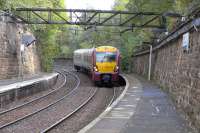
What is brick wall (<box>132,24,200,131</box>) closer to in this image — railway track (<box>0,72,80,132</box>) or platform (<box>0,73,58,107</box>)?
railway track (<box>0,72,80,132</box>)

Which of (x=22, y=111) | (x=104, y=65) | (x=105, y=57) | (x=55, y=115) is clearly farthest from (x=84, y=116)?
(x=105, y=57)

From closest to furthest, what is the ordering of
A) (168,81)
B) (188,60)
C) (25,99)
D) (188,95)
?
(188,95) → (188,60) → (168,81) → (25,99)

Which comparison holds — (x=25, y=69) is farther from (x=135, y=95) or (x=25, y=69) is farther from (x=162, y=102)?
(x=162, y=102)

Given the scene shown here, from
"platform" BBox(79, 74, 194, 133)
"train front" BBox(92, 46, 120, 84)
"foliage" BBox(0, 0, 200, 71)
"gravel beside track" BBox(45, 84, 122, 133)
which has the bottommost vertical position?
"gravel beside track" BBox(45, 84, 122, 133)

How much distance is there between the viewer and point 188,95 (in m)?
16.6

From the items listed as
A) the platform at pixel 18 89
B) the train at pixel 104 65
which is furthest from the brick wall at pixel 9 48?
the train at pixel 104 65

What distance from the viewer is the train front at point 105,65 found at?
3922cm

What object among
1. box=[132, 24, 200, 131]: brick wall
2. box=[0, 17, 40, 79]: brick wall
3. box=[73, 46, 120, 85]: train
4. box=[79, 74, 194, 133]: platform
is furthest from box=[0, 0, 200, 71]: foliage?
box=[79, 74, 194, 133]: platform

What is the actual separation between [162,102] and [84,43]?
73778 mm

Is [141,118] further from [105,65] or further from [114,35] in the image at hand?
[114,35]

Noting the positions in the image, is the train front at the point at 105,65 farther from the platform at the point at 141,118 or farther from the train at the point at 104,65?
the platform at the point at 141,118

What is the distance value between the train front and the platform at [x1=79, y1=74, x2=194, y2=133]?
Answer: 16.5 meters

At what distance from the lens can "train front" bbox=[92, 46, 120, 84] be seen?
3922cm

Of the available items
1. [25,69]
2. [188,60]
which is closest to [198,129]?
[188,60]
